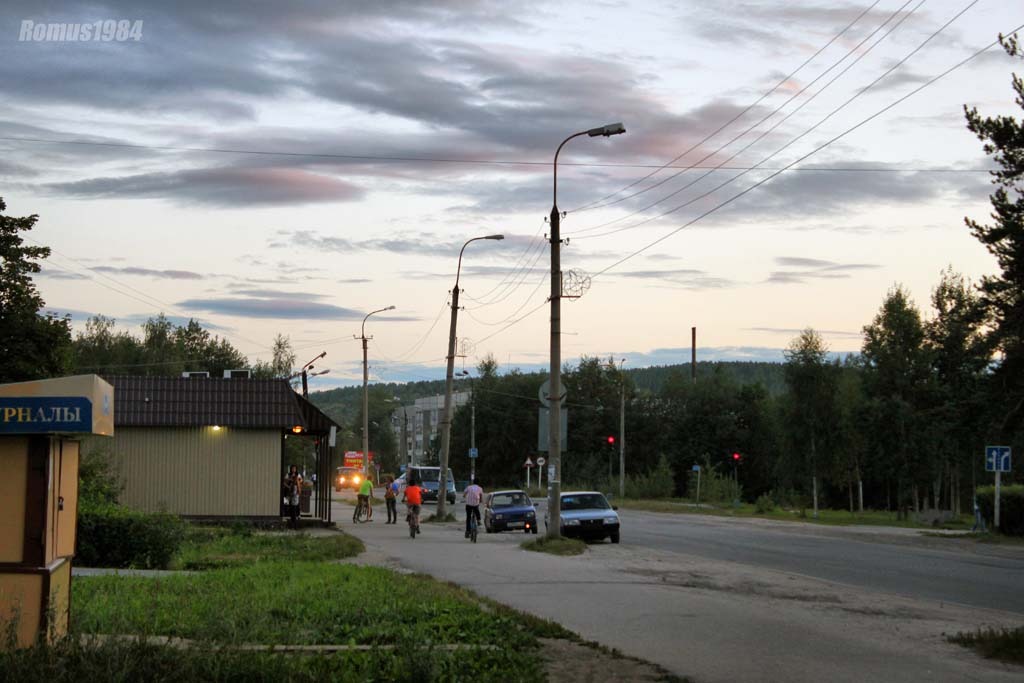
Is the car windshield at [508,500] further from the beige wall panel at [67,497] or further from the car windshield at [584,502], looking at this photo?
the beige wall panel at [67,497]

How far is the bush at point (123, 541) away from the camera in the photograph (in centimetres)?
2023

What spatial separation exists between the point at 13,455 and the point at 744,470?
106 m

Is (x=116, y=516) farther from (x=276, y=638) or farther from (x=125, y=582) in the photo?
(x=276, y=638)

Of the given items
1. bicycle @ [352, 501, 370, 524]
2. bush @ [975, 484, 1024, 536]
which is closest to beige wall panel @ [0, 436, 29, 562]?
bicycle @ [352, 501, 370, 524]

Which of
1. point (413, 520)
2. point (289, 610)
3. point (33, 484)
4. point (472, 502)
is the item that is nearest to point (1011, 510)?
point (472, 502)

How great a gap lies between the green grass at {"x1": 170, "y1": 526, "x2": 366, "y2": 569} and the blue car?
29.3ft

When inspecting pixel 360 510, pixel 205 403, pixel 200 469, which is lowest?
pixel 360 510

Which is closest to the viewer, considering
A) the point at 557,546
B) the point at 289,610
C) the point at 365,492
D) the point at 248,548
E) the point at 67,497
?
the point at 67,497

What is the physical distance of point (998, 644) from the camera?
459 inches

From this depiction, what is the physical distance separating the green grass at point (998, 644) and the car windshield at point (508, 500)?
87.5 ft

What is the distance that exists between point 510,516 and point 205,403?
418 inches

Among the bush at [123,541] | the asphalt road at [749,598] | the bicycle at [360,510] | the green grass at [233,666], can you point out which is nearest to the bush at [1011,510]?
the asphalt road at [749,598]

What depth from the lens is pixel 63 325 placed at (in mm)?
33312

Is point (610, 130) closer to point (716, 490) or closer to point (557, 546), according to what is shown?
point (557, 546)
